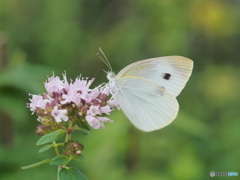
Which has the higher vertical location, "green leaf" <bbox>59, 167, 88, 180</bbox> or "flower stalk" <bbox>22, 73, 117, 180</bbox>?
"flower stalk" <bbox>22, 73, 117, 180</bbox>

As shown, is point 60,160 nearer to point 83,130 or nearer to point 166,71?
point 83,130

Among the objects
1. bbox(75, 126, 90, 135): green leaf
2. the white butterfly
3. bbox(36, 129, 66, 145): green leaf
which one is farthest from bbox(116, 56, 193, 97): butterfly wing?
bbox(36, 129, 66, 145): green leaf

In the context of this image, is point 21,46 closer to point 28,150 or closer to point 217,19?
point 28,150

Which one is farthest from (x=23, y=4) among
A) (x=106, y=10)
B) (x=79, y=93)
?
(x=79, y=93)

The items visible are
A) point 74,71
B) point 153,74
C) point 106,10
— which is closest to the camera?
point 153,74

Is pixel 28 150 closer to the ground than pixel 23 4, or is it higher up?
closer to the ground

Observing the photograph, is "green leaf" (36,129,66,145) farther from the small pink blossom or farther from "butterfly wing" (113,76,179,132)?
"butterfly wing" (113,76,179,132)

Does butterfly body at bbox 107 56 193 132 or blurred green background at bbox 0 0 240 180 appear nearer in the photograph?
butterfly body at bbox 107 56 193 132

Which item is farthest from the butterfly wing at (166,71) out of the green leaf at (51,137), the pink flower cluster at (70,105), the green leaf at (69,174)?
the green leaf at (69,174)
